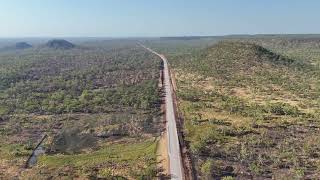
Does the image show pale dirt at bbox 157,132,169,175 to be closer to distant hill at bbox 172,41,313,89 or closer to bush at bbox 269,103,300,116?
bush at bbox 269,103,300,116

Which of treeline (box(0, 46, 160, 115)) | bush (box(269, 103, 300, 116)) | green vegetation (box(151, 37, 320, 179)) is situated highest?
bush (box(269, 103, 300, 116))

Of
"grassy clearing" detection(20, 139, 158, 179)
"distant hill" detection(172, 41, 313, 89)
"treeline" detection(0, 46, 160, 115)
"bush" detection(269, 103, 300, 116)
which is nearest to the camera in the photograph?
"grassy clearing" detection(20, 139, 158, 179)

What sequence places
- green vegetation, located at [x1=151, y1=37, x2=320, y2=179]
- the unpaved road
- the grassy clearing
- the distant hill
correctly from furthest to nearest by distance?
the distant hill → green vegetation, located at [x1=151, y1=37, x2=320, y2=179] → the grassy clearing → the unpaved road

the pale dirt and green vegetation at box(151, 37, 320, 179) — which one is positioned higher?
green vegetation at box(151, 37, 320, 179)

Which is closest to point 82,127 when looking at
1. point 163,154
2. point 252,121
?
point 163,154

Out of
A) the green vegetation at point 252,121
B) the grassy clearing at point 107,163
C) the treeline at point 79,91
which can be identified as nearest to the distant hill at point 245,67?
the green vegetation at point 252,121

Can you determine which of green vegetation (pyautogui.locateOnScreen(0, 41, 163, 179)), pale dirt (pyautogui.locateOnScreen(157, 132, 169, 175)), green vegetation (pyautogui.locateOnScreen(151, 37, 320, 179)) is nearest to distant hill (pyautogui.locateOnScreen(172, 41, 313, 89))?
green vegetation (pyautogui.locateOnScreen(151, 37, 320, 179))

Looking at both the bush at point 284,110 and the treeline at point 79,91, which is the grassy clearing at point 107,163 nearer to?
the treeline at point 79,91

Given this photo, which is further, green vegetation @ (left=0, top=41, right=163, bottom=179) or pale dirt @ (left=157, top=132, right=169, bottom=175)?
green vegetation @ (left=0, top=41, right=163, bottom=179)

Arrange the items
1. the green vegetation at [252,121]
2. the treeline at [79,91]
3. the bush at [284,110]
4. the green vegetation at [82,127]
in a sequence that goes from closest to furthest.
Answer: the green vegetation at [252,121] < the green vegetation at [82,127] < the bush at [284,110] < the treeline at [79,91]
